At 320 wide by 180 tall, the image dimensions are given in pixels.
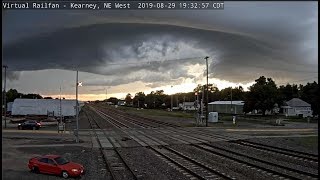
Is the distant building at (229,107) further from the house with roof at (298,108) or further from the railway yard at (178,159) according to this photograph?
the railway yard at (178,159)

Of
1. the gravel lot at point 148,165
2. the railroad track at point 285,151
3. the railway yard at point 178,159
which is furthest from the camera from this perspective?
the railroad track at point 285,151

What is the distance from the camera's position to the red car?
2239 cm

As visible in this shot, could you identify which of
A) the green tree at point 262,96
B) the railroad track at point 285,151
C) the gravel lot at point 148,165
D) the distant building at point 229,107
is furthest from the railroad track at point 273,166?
the distant building at point 229,107

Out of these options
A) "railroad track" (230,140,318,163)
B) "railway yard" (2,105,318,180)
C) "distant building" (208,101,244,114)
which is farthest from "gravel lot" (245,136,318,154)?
"distant building" (208,101,244,114)

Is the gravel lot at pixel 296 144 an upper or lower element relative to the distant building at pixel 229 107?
lower

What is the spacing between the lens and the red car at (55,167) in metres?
22.4

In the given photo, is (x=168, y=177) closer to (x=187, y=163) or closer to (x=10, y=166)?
(x=187, y=163)

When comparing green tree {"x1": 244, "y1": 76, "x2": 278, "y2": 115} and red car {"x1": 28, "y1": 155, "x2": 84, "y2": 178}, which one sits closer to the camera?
red car {"x1": 28, "y1": 155, "x2": 84, "y2": 178}

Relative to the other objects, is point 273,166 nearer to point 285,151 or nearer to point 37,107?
point 285,151

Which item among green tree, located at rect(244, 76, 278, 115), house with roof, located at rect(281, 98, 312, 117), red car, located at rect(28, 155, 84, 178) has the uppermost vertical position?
green tree, located at rect(244, 76, 278, 115)

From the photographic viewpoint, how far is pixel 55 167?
2272 cm

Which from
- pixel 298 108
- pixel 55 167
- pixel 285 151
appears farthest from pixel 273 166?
pixel 298 108

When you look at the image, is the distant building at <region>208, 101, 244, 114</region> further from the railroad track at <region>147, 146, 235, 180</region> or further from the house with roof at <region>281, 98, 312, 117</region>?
the railroad track at <region>147, 146, 235, 180</region>

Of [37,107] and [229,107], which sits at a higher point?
[37,107]
